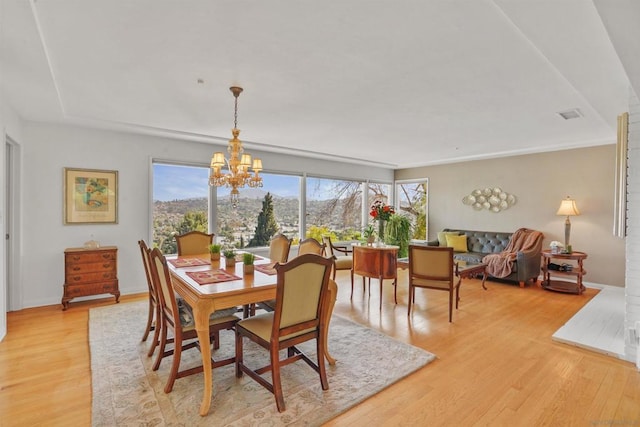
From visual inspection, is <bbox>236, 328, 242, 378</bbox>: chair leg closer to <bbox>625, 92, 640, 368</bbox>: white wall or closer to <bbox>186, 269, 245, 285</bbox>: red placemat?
<bbox>186, 269, 245, 285</bbox>: red placemat

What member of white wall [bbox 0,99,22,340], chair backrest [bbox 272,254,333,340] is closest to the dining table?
chair backrest [bbox 272,254,333,340]

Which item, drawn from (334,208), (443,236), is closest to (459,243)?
(443,236)

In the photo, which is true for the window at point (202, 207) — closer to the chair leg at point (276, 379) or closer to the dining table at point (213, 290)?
the dining table at point (213, 290)

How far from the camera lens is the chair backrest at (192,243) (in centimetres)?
406

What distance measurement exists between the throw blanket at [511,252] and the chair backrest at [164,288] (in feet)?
16.9

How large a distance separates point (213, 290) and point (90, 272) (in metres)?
3.06

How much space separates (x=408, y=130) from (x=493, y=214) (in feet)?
10.8

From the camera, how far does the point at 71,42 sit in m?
2.24

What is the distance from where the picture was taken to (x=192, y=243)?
415 cm

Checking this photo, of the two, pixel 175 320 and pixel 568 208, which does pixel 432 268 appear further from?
pixel 568 208

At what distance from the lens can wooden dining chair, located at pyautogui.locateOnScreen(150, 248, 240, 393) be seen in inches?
89.2

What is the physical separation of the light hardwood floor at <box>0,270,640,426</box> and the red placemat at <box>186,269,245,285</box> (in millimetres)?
936

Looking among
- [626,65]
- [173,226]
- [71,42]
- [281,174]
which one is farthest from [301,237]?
[626,65]

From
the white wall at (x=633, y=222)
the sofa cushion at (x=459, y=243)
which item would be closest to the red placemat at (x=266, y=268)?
the white wall at (x=633, y=222)
